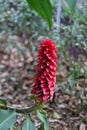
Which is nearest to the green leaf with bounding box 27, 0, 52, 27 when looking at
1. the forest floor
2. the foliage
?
the foliage

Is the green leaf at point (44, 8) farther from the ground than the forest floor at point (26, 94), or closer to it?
farther from the ground

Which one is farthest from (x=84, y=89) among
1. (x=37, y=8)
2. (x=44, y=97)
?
(x=37, y=8)

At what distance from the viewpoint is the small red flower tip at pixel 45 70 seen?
46.3 inches

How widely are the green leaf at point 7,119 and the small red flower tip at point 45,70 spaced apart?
123 mm

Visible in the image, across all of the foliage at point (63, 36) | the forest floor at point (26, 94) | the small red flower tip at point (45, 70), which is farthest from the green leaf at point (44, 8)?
the forest floor at point (26, 94)

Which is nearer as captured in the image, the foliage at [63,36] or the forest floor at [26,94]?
the foliage at [63,36]

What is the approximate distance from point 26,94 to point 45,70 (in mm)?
1098

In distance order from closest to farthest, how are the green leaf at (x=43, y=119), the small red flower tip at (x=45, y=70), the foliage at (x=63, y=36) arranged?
the small red flower tip at (x=45, y=70)
the green leaf at (x=43, y=119)
the foliage at (x=63, y=36)

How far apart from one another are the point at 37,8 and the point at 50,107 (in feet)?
3.47

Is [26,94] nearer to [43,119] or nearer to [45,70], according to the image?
[43,119]

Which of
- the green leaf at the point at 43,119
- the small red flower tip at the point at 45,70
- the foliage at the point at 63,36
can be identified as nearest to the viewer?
the small red flower tip at the point at 45,70

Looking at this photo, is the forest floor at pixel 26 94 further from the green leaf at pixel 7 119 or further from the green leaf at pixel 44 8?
the green leaf at pixel 44 8

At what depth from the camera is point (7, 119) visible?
1255 millimetres

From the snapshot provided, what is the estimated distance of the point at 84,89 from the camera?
1.85 metres
